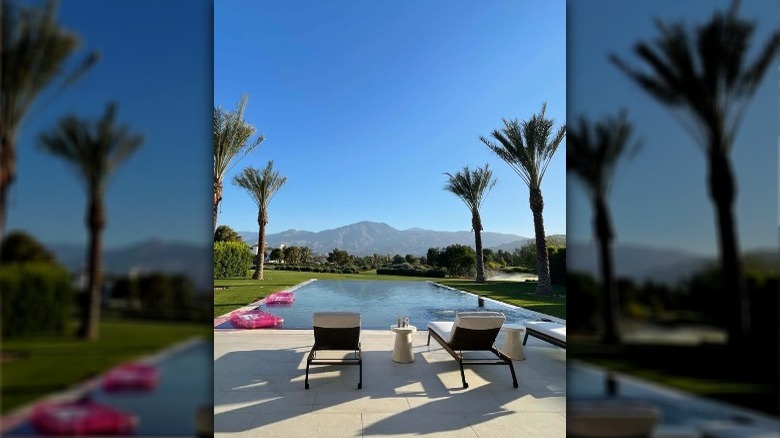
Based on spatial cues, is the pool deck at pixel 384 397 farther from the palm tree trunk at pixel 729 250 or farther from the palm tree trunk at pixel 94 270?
the palm tree trunk at pixel 729 250

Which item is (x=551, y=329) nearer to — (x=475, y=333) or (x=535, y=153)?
(x=475, y=333)

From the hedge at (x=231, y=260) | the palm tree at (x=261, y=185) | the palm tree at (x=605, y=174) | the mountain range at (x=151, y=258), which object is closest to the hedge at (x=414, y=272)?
the hedge at (x=231, y=260)

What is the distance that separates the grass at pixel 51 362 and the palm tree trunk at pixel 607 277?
1484mm

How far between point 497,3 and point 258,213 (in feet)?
49.8

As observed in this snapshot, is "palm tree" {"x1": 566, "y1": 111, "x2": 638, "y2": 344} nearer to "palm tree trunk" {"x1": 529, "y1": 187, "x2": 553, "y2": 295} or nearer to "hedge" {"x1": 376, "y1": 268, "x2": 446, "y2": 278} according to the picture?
"palm tree trunk" {"x1": 529, "y1": 187, "x2": 553, "y2": 295}

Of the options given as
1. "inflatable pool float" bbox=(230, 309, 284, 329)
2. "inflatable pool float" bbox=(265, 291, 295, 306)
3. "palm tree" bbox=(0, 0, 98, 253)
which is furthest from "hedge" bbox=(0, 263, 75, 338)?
"inflatable pool float" bbox=(265, 291, 295, 306)

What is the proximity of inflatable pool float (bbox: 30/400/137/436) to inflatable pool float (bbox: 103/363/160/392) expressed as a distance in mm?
64

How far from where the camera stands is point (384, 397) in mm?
4160

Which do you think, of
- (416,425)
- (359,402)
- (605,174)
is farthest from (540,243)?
(605,174)

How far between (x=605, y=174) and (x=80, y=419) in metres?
1.73

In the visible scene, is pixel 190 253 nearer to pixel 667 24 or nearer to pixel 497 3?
pixel 667 24

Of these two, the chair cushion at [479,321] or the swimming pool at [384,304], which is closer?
the chair cushion at [479,321]

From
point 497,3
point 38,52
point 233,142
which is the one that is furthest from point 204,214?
point 233,142

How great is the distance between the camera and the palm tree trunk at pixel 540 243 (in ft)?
52.1
